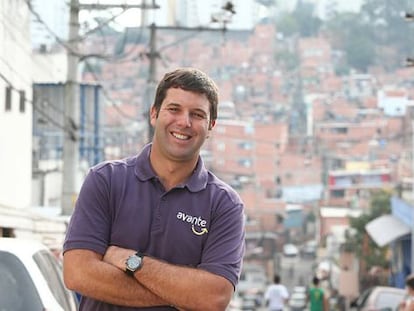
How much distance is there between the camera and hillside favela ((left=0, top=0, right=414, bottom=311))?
2862 cm

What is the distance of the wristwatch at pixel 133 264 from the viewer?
545cm

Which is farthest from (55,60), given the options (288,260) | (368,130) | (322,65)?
(322,65)

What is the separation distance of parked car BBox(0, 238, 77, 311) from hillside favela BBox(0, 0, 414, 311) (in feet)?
0.13

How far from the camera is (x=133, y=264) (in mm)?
5453

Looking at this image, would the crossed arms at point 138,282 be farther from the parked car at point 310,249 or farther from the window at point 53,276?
the parked car at point 310,249

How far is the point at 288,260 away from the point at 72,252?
107 meters

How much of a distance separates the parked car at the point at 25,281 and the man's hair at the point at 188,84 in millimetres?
2338

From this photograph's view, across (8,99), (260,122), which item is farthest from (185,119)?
(260,122)

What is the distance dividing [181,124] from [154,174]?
0.21 metres

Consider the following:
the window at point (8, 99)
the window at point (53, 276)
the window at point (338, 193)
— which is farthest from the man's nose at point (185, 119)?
the window at point (338, 193)

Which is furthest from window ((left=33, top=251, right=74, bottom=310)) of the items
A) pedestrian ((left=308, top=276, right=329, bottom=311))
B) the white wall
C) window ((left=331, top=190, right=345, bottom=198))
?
window ((left=331, top=190, right=345, bottom=198))

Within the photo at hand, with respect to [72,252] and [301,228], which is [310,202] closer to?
[301,228]

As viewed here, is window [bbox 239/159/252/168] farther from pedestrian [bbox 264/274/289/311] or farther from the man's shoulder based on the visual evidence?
the man's shoulder

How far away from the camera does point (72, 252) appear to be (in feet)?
18.2
